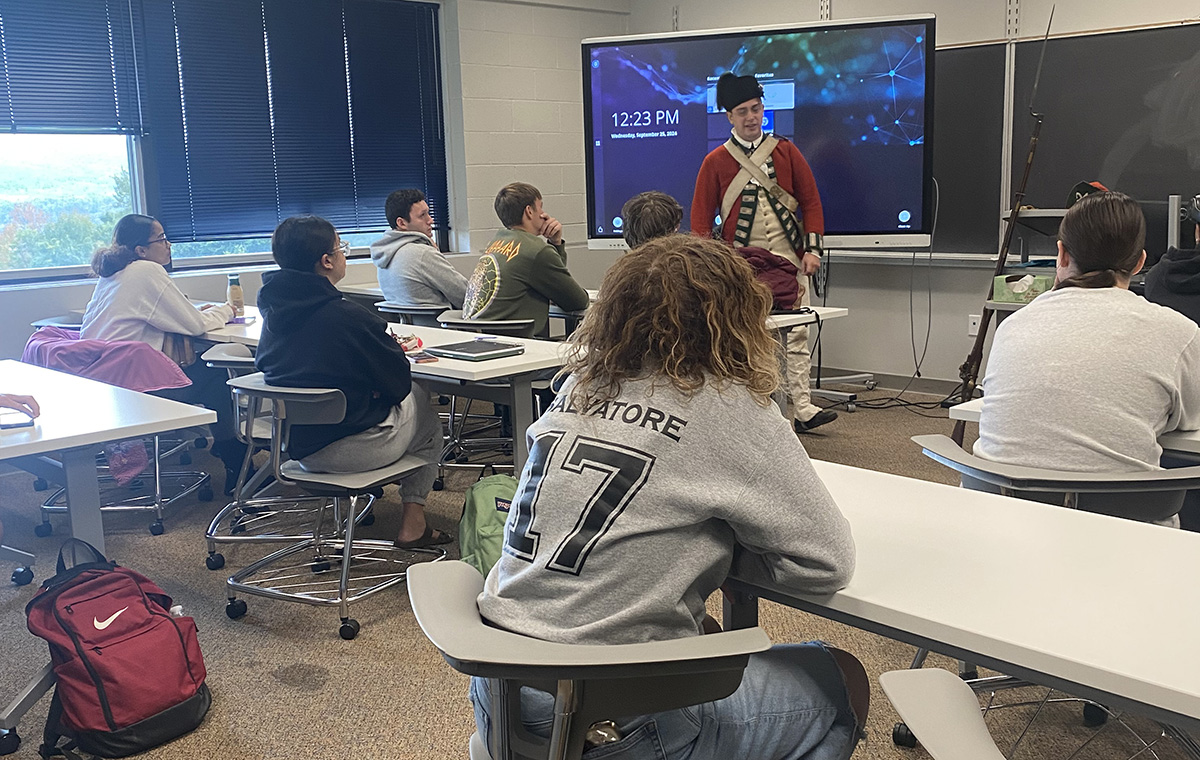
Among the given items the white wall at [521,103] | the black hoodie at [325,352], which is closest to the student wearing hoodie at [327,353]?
the black hoodie at [325,352]

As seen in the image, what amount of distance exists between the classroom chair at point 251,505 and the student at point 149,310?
0.33 metres

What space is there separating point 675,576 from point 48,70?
511 cm

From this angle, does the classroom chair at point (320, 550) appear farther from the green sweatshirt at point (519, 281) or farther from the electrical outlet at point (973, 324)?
the electrical outlet at point (973, 324)

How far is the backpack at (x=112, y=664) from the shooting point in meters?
2.35

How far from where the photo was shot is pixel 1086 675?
43.0 inches

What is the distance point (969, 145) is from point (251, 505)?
4070 millimetres

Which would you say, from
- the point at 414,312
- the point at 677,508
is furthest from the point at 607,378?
the point at 414,312

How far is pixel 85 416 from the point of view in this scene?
2.54 metres

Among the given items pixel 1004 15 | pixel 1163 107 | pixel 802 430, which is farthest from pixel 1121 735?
pixel 1004 15

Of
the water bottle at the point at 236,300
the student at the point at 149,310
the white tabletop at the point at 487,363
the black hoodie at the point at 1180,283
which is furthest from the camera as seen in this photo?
the water bottle at the point at 236,300

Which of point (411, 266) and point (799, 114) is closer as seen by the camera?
point (411, 266)

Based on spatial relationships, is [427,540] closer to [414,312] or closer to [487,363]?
[487,363]

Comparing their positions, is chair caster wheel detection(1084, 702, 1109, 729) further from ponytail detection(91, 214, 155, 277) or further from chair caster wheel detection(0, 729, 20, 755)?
ponytail detection(91, 214, 155, 277)

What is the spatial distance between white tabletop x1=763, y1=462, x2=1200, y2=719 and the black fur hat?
11.6ft
